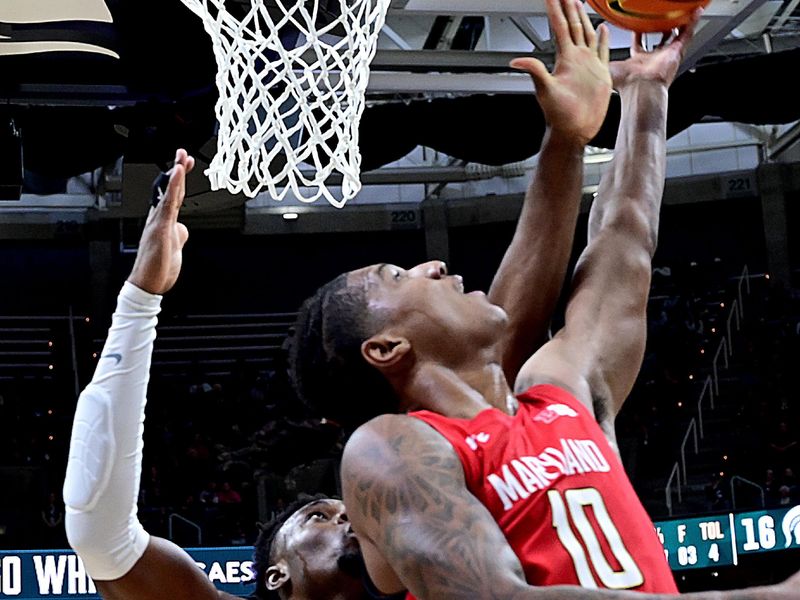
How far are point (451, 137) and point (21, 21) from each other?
16.3 ft

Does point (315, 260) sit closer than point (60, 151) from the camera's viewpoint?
No

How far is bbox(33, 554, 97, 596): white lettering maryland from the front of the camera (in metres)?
8.71

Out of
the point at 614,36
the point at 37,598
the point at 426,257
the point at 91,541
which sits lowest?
the point at 37,598

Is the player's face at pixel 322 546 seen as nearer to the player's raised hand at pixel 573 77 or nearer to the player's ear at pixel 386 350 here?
the player's ear at pixel 386 350

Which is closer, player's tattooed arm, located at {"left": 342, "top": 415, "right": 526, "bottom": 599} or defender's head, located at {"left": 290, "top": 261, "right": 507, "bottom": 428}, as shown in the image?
player's tattooed arm, located at {"left": 342, "top": 415, "right": 526, "bottom": 599}

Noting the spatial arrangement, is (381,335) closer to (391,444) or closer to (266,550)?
(391,444)

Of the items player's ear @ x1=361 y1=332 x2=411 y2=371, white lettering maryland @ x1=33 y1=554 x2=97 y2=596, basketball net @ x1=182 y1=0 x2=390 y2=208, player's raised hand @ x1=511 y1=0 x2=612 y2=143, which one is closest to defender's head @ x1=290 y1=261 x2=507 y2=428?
player's ear @ x1=361 y1=332 x2=411 y2=371

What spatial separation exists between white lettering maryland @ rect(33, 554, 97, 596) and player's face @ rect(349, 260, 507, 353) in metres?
7.13

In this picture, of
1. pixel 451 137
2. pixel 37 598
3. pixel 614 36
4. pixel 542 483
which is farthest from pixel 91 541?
pixel 614 36

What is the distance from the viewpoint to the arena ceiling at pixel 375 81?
5.93m

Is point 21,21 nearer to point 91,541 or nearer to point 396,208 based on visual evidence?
point 91,541

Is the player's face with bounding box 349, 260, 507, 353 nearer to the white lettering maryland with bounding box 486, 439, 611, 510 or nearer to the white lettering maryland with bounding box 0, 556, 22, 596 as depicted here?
the white lettering maryland with bounding box 486, 439, 611, 510

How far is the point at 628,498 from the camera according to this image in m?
1.99

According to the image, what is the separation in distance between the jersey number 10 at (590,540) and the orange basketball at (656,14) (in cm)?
132
